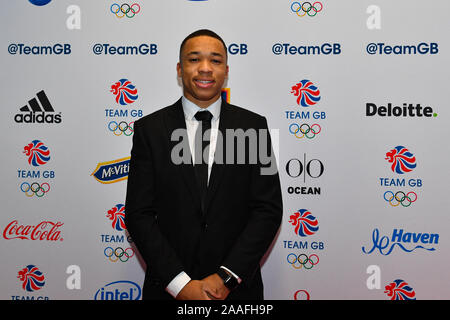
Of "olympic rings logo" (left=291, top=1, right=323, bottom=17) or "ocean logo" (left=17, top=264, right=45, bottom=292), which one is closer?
"olympic rings logo" (left=291, top=1, right=323, bottom=17)

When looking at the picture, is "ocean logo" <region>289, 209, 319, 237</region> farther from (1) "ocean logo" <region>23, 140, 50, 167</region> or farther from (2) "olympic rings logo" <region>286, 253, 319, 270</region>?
(1) "ocean logo" <region>23, 140, 50, 167</region>

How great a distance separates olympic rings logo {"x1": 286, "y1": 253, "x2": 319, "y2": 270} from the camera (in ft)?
8.50

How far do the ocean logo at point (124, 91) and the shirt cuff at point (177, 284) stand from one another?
1.42 meters

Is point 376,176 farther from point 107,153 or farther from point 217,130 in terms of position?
point 107,153

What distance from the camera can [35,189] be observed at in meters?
2.67

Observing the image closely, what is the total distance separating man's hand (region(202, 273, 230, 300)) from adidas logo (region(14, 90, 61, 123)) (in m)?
1.72

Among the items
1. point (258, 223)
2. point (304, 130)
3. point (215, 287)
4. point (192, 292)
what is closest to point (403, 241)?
point (304, 130)

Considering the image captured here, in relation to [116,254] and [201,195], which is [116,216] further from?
[201,195]

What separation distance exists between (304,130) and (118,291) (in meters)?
1.82

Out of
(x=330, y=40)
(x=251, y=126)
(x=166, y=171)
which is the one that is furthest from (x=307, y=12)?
(x=166, y=171)

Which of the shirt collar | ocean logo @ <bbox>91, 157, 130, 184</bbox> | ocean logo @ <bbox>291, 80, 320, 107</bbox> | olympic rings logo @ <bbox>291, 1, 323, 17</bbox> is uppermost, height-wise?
olympic rings logo @ <bbox>291, 1, 323, 17</bbox>

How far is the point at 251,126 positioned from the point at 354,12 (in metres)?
1.30

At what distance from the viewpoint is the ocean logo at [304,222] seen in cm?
257

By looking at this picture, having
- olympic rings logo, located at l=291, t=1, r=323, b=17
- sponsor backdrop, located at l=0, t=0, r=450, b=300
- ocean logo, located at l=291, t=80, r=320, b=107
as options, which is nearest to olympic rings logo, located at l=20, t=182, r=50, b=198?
sponsor backdrop, located at l=0, t=0, r=450, b=300
